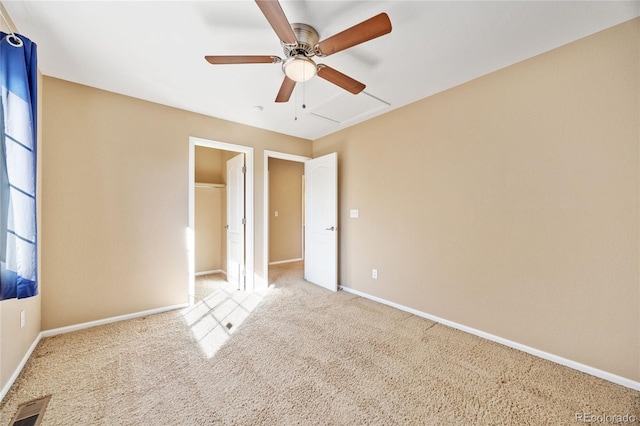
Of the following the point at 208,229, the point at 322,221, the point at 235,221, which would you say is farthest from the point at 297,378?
the point at 208,229

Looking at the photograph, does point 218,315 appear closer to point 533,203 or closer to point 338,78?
point 338,78

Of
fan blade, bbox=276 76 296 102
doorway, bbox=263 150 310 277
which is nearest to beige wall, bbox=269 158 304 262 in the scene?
doorway, bbox=263 150 310 277

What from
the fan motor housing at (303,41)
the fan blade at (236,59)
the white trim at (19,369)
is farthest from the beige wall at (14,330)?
the fan motor housing at (303,41)

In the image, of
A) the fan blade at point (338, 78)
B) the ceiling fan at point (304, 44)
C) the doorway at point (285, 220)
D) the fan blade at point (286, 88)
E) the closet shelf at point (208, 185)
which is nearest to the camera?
the ceiling fan at point (304, 44)

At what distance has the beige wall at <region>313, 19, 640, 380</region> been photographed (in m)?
1.83

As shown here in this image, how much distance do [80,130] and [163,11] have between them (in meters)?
1.78

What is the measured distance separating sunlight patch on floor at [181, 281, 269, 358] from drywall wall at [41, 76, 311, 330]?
0.37m

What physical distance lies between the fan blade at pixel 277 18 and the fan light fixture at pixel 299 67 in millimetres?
184

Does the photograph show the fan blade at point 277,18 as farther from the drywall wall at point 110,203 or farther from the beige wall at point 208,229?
the beige wall at point 208,229

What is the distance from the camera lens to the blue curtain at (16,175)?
1.54m

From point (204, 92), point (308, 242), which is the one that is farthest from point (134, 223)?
point (308, 242)

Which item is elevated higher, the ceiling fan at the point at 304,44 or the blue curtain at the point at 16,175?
the ceiling fan at the point at 304,44

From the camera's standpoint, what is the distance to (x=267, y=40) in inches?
79.5

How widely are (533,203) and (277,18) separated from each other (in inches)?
A: 96.5
